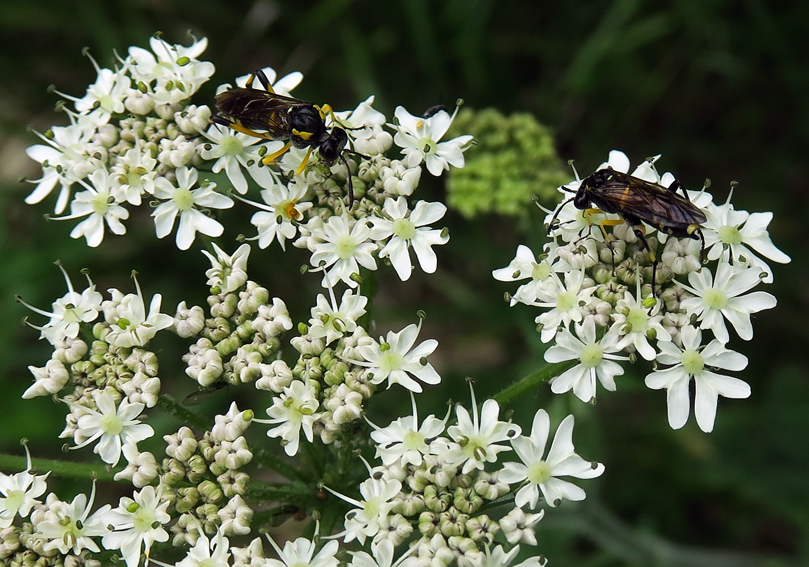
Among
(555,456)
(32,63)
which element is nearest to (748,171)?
(555,456)

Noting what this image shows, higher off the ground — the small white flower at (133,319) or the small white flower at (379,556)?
the small white flower at (133,319)

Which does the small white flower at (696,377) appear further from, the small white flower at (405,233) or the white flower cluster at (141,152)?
the white flower cluster at (141,152)

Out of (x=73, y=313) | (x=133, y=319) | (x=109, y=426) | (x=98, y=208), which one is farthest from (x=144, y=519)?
(x=98, y=208)

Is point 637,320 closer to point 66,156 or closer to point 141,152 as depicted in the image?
point 141,152

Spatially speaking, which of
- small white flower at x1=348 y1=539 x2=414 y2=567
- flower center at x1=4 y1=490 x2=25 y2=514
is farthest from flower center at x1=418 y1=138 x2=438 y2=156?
flower center at x1=4 y1=490 x2=25 y2=514

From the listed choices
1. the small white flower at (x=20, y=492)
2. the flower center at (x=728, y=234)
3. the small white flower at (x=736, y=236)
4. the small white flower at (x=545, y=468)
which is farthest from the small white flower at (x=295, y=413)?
the flower center at (x=728, y=234)

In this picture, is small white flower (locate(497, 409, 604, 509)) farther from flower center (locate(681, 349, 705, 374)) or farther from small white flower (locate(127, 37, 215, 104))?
small white flower (locate(127, 37, 215, 104))

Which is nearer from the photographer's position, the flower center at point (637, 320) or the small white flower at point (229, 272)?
the flower center at point (637, 320)
